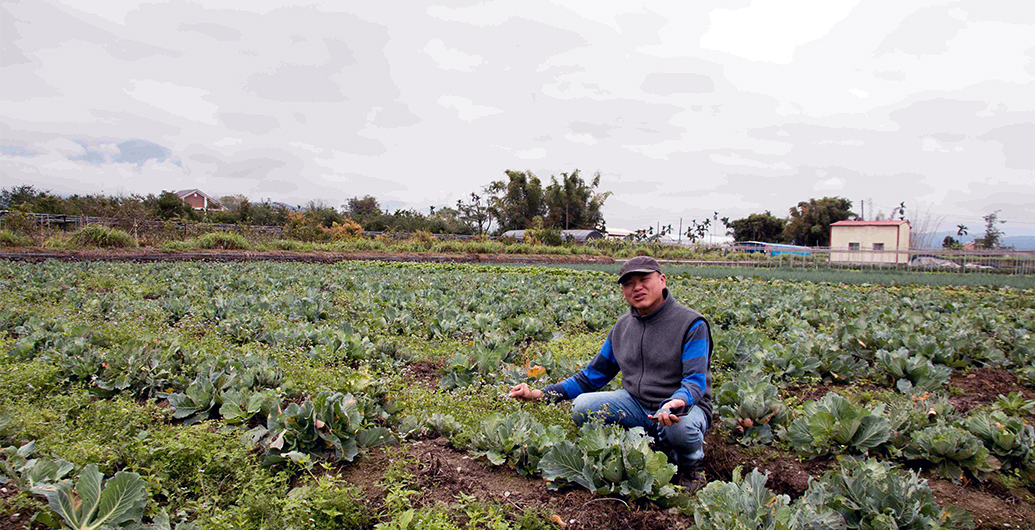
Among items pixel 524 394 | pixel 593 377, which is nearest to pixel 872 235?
pixel 593 377

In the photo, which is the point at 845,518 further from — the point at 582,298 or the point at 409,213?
the point at 409,213

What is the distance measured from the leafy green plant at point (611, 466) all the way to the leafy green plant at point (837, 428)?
1.27 meters

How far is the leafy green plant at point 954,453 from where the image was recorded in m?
3.06

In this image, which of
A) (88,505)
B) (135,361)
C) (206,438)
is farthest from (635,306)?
(135,361)

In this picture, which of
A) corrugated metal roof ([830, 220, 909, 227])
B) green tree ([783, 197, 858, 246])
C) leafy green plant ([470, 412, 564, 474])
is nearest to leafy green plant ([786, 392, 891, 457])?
leafy green plant ([470, 412, 564, 474])

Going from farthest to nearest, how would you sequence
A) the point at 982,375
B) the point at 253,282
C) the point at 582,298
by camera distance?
1. the point at 253,282
2. the point at 582,298
3. the point at 982,375

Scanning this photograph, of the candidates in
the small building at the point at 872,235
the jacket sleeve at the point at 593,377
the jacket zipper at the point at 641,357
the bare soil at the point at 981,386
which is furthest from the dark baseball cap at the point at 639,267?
the small building at the point at 872,235

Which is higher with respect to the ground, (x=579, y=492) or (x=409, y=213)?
(x=409, y=213)

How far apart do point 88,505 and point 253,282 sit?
395 inches

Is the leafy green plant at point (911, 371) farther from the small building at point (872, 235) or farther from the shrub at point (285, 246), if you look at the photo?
the small building at point (872, 235)

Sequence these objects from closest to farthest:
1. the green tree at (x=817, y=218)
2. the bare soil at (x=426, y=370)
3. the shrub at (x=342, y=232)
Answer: the bare soil at (x=426, y=370) < the shrub at (x=342, y=232) < the green tree at (x=817, y=218)

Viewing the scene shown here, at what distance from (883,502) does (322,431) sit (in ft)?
9.22

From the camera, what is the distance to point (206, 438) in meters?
2.96

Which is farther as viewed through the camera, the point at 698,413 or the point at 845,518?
the point at 698,413
